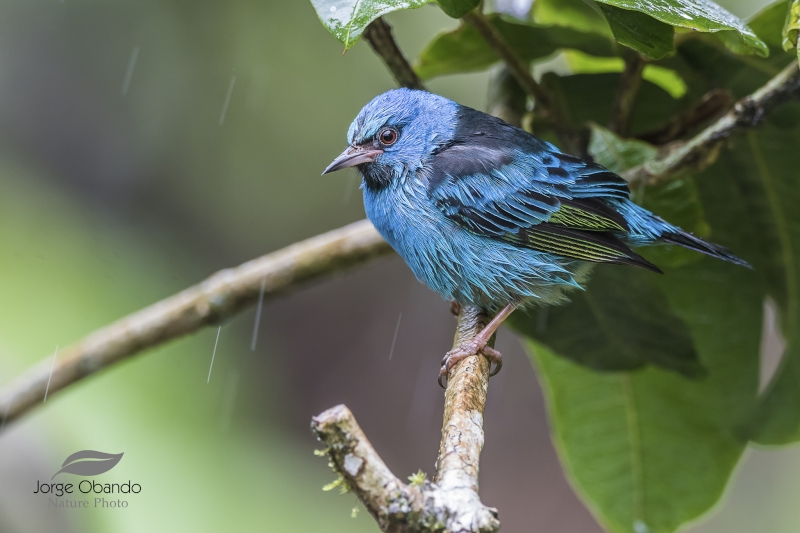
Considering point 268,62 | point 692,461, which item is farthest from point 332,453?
point 268,62

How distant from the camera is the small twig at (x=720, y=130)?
8.11 feet

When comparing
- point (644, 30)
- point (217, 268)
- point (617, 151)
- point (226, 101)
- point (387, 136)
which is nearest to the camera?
point (644, 30)

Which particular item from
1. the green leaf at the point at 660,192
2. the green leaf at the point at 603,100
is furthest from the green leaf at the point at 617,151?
the green leaf at the point at 603,100

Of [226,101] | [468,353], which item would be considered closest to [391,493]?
[468,353]

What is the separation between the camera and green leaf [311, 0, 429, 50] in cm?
193

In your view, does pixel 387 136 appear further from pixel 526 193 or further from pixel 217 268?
pixel 217 268

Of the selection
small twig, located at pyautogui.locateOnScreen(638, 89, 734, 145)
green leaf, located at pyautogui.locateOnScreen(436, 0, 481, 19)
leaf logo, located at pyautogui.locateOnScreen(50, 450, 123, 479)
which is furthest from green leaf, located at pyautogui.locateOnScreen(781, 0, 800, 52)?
leaf logo, located at pyautogui.locateOnScreen(50, 450, 123, 479)

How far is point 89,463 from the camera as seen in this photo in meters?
3.55

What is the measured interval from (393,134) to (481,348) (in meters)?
1.11

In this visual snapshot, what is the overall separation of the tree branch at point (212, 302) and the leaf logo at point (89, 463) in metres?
0.36

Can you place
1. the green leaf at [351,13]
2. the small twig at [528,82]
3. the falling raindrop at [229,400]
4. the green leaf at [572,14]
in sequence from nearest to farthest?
the green leaf at [351,13] → the small twig at [528,82] → the green leaf at [572,14] → the falling raindrop at [229,400]

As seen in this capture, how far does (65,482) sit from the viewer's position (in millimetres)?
3338

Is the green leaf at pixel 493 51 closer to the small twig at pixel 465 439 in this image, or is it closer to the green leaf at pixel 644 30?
the green leaf at pixel 644 30

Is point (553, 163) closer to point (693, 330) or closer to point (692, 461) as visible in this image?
point (693, 330)
